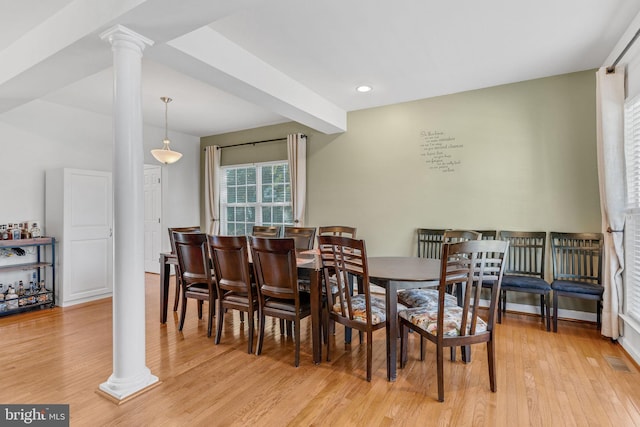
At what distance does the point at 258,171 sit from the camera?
19.3ft

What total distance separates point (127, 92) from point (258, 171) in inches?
147

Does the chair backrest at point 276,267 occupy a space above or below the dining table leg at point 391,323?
above

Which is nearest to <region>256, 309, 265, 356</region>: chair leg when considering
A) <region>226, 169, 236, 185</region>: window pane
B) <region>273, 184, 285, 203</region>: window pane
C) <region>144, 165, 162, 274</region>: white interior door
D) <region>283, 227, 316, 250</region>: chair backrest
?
<region>283, 227, 316, 250</region>: chair backrest

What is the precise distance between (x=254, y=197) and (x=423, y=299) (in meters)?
4.00

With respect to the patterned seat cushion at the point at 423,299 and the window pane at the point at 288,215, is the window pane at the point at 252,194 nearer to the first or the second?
the window pane at the point at 288,215

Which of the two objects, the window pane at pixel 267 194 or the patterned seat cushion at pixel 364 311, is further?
the window pane at pixel 267 194

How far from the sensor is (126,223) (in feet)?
7.04

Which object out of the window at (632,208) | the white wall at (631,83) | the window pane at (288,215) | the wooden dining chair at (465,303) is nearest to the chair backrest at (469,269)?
the wooden dining chair at (465,303)

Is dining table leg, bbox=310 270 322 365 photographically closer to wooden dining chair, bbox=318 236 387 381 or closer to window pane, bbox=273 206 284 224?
wooden dining chair, bbox=318 236 387 381

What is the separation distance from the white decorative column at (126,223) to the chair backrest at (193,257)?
880 mm

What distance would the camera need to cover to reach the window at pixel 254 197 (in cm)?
564

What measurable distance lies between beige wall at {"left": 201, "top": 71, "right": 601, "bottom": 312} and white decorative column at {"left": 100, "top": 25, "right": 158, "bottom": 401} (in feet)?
10.5

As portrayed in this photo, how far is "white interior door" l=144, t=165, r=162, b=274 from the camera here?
19.5 ft

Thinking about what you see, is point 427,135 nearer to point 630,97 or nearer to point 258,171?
point 630,97
